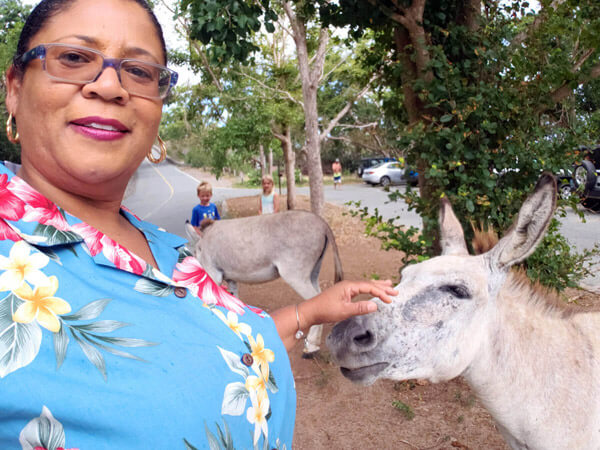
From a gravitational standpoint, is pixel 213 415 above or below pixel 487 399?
above

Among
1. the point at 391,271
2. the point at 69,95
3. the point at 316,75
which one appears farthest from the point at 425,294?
the point at 316,75

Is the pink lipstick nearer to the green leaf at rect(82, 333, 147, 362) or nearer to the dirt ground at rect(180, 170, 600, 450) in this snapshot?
the green leaf at rect(82, 333, 147, 362)

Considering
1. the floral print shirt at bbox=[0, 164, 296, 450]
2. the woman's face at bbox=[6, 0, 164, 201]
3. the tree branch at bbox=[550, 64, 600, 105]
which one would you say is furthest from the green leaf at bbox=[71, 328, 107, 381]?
the tree branch at bbox=[550, 64, 600, 105]

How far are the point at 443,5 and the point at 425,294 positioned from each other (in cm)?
385

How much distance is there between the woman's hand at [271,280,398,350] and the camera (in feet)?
5.49

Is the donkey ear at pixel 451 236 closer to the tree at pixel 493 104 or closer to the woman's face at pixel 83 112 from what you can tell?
the tree at pixel 493 104

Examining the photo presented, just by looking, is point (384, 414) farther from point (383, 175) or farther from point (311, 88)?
point (383, 175)

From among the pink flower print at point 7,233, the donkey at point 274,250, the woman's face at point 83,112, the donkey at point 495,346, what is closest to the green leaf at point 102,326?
the pink flower print at point 7,233

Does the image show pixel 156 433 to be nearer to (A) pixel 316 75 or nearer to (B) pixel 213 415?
(B) pixel 213 415

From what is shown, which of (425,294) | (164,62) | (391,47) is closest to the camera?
(164,62)

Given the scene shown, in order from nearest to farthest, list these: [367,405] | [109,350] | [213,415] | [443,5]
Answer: [109,350], [213,415], [367,405], [443,5]

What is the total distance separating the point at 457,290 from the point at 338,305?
62 cm

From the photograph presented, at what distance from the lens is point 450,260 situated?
2.00 metres

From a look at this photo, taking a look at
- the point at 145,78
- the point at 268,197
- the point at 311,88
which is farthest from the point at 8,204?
the point at 311,88
